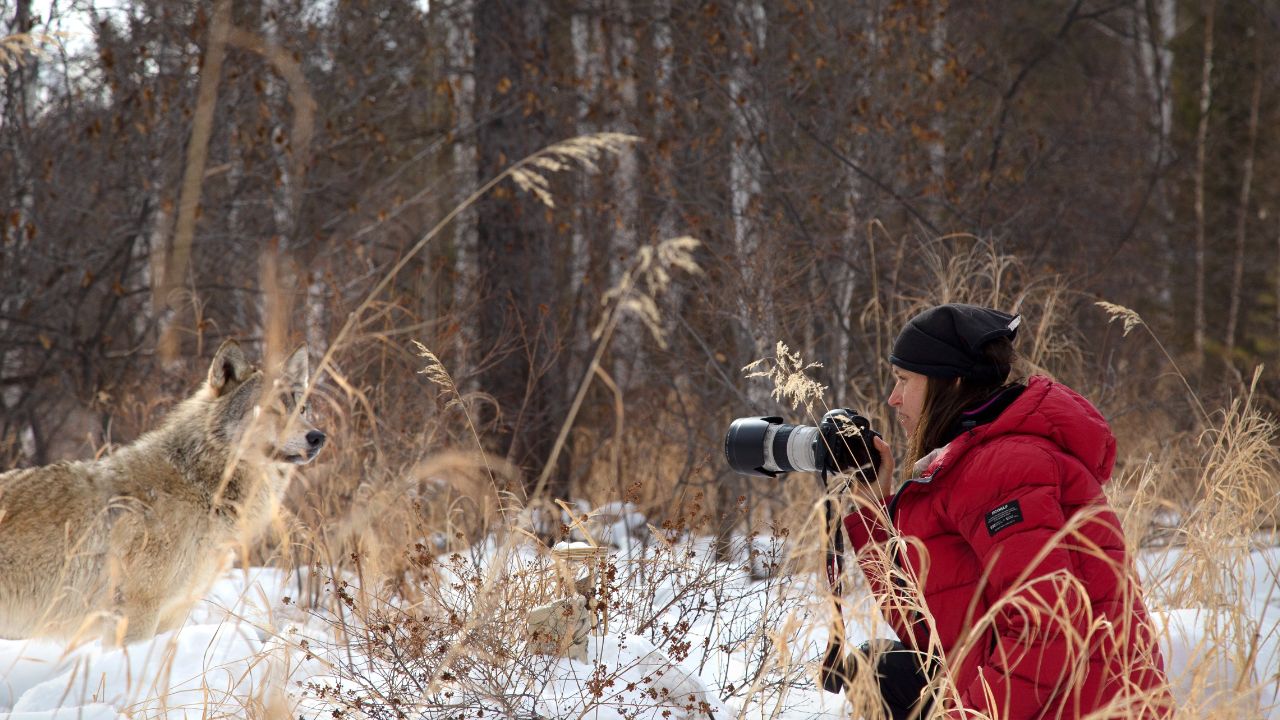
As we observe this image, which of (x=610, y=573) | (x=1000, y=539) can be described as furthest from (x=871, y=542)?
(x=610, y=573)

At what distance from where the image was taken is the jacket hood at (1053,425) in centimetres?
255

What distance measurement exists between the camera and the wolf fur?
1600mm

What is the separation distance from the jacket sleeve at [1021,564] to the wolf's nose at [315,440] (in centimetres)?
256

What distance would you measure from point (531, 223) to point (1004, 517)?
6732 millimetres

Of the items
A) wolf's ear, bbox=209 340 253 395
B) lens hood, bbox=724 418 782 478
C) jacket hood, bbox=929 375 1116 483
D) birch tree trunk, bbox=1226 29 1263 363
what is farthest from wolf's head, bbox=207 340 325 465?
birch tree trunk, bbox=1226 29 1263 363

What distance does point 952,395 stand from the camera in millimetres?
2805

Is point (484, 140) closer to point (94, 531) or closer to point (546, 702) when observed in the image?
point (94, 531)

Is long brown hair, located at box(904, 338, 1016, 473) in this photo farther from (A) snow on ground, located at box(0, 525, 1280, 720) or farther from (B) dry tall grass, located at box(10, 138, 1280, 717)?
(A) snow on ground, located at box(0, 525, 1280, 720)

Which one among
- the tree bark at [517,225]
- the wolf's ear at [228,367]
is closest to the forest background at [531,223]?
the tree bark at [517,225]

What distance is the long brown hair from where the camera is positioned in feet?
9.18

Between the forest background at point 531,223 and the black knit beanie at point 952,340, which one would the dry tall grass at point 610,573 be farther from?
the black knit beanie at point 952,340

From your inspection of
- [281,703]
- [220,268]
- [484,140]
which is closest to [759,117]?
[484,140]

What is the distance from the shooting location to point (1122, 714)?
212 centimetres

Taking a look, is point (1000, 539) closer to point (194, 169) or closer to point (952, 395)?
point (952, 395)
